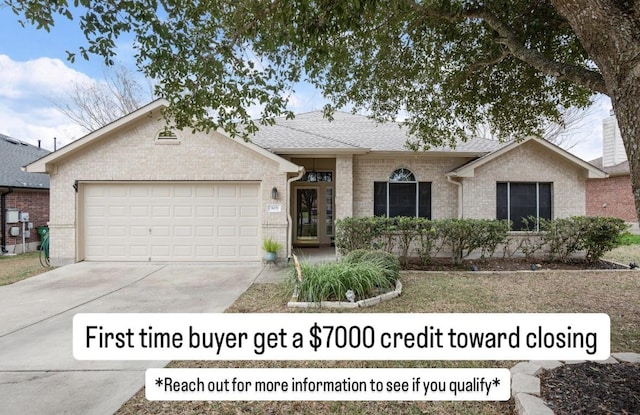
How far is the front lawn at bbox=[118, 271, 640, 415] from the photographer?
3.10m

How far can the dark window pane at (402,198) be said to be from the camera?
39.0 ft

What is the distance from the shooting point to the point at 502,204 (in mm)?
11453

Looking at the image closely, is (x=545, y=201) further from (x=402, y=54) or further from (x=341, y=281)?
(x=341, y=281)

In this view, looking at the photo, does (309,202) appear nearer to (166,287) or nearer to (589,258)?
(166,287)

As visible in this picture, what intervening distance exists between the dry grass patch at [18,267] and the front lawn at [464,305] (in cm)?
653

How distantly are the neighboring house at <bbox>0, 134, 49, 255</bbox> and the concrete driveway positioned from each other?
6133 millimetres

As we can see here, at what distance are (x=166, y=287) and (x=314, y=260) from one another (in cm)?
428

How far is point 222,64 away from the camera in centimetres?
539

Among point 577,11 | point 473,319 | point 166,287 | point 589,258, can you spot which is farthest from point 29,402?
point 589,258

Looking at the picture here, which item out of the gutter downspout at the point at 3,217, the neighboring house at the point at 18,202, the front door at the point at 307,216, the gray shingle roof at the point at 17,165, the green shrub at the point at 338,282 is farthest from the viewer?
the gray shingle roof at the point at 17,165

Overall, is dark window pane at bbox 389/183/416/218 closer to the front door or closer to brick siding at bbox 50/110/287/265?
the front door

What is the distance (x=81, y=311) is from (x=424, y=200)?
10057 mm

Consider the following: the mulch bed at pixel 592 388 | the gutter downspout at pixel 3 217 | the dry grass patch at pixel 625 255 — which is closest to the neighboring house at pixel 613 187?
the dry grass patch at pixel 625 255

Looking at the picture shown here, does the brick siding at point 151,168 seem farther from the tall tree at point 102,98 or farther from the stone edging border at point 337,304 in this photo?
the tall tree at point 102,98
